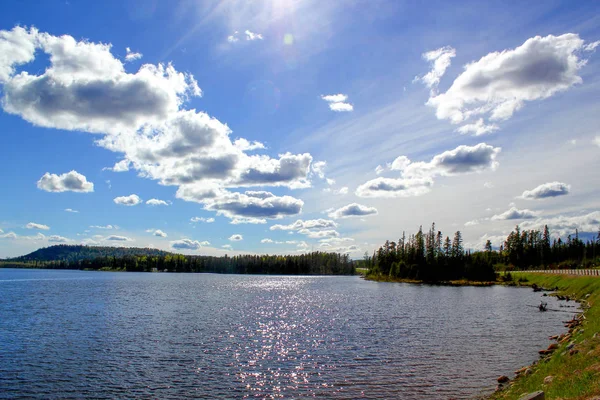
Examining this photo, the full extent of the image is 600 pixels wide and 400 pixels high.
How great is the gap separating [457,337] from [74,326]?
4684 cm

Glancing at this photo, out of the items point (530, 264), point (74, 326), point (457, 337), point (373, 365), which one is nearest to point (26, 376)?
point (74, 326)

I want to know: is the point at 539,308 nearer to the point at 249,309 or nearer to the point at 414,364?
the point at 414,364

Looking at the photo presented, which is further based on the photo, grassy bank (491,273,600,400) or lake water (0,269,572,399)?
lake water (0,269,572,399)

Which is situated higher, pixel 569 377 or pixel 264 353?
pixel 569 377

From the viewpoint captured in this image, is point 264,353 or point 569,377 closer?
point 569,377

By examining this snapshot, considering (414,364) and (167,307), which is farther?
(167,307)

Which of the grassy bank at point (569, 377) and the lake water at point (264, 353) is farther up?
the grassy bank at point (569, 377)

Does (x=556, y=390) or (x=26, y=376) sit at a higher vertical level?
(x=556, y=390)

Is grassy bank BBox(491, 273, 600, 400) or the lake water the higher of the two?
grassy bank BBox(491, 273, 600, 400)

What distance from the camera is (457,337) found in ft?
141

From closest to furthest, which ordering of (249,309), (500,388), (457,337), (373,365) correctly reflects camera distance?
(500,388) < (373,365) < (457,337) < (249,309)

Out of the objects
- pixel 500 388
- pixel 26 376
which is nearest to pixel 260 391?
pixel 500 388

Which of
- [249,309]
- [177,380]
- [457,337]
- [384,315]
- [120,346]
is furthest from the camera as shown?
[249,309]

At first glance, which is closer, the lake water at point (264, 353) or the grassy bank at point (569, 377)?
the grassy bank at point (569, 377)
